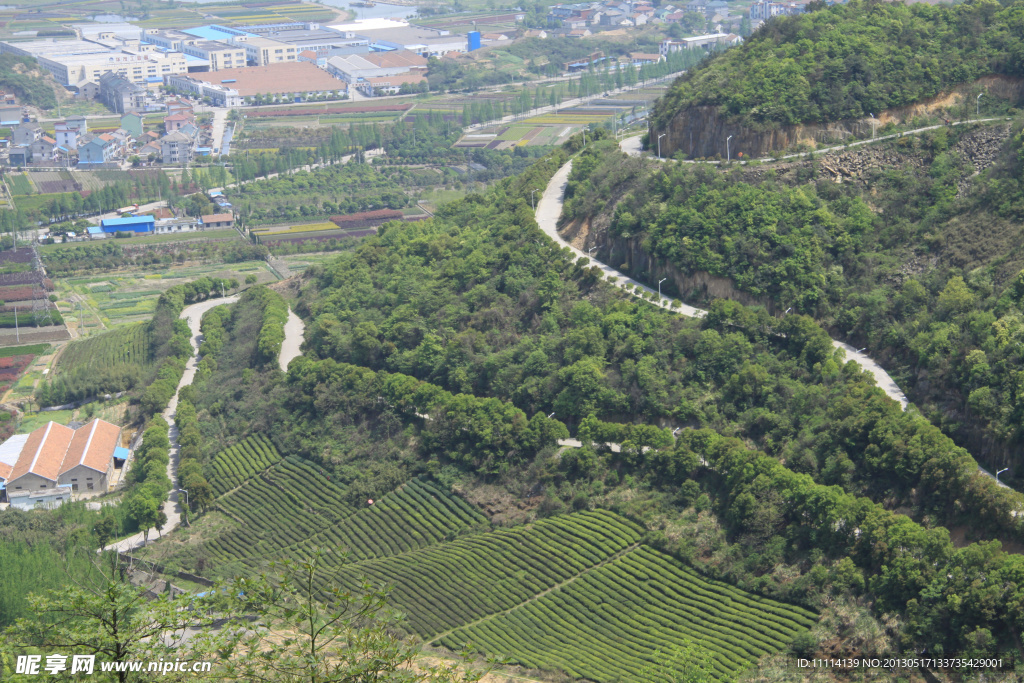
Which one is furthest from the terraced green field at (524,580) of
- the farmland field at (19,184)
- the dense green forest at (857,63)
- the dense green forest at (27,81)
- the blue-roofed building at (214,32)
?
Result: the blue-roofed building at (214,32)

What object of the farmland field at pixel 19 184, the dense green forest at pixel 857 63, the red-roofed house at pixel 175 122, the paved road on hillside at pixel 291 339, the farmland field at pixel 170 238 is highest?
the dense green forest at pixel 857 63

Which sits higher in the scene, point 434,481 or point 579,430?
point 579,430

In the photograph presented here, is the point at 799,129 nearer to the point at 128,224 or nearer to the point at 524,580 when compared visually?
the point at 524,580

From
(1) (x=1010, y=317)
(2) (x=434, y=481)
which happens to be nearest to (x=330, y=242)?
(2) (x=434, y=481)

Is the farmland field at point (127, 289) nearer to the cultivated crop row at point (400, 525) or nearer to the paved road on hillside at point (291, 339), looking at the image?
the paved road on hillside at point (291, 339)

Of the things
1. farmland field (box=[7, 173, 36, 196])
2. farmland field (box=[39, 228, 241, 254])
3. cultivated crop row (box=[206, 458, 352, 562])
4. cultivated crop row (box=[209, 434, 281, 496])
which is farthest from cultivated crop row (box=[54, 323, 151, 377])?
farmland field (box=[7, 173, 36, 196])

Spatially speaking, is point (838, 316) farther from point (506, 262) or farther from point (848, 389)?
point (506, 262)

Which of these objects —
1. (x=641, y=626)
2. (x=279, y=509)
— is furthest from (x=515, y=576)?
(x=279, y=509)
